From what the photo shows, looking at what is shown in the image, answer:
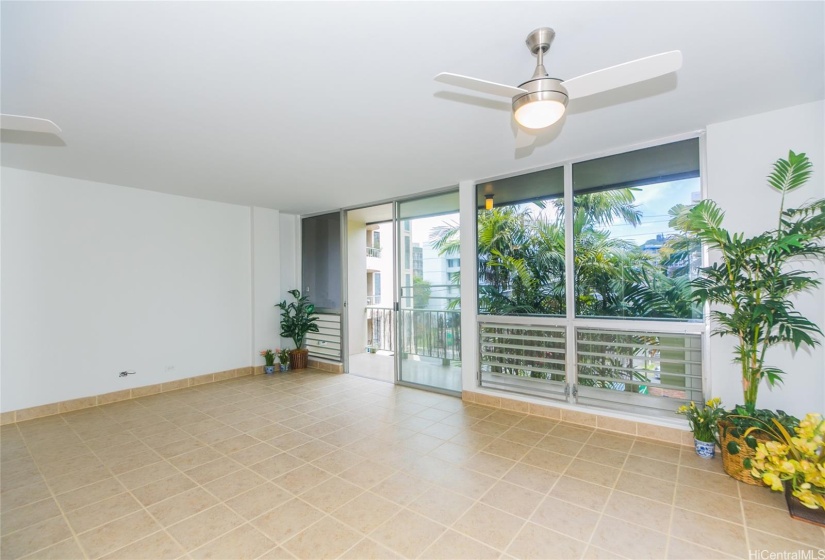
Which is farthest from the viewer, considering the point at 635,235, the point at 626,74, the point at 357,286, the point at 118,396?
the point at 357,286

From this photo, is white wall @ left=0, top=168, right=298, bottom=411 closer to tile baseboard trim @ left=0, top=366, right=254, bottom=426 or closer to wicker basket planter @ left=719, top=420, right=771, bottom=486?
tile baseboard trim @ left=0, top=366, right=254, bottom=426

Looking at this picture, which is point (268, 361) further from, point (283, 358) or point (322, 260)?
point (322, 260)

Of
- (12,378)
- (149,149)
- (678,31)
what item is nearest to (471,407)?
(678,31)

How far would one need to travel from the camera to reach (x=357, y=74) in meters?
2.04

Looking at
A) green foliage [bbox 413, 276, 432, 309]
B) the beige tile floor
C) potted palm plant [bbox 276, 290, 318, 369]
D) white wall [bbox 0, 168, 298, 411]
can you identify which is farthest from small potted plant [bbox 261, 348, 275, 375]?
green foliage [bbox 413, 276, 432, 309]

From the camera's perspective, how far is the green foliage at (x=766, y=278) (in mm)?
2254

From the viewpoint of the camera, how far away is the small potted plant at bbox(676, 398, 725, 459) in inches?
107

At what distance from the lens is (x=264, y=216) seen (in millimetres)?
5738

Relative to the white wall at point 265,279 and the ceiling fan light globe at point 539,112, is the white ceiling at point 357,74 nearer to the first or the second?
the ceiling fan light globe at point 539,112

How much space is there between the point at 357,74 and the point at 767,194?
9.99 ft

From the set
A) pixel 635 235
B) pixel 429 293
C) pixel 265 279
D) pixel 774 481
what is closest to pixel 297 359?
pixel 265 279

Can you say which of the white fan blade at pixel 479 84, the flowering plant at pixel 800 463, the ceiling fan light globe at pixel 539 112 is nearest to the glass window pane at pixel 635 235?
the flowering plant at pixel 800 463

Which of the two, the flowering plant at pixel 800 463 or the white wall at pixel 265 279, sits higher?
the white wall at pixel 265 279

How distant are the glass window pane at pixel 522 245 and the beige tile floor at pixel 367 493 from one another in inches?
47.7
